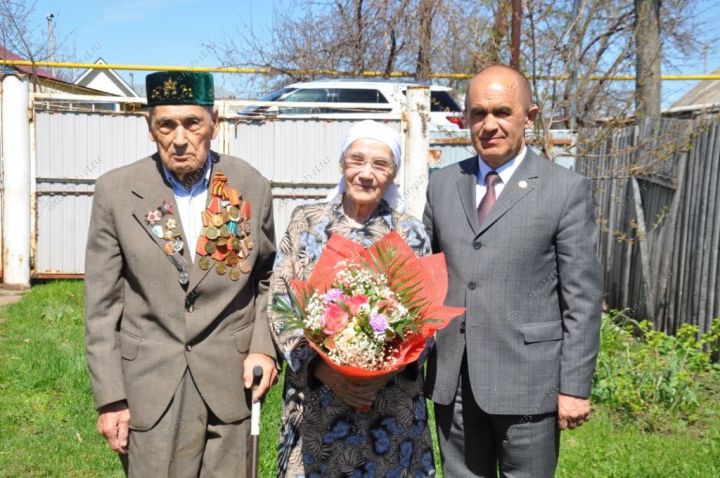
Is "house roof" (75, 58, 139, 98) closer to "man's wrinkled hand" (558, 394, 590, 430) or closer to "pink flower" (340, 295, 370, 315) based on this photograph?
"pink flower" (340, 295, 370, 315)

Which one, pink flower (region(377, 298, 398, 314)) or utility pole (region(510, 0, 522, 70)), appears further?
utility pole (region(510, 0, 522, 70))

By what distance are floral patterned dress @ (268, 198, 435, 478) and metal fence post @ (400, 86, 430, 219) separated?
18.7 feet

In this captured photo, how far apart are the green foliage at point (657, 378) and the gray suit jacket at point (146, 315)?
3298 millimetres

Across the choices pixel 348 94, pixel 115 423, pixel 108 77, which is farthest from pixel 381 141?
pixel 108 77

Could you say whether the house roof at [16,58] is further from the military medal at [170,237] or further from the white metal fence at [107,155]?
the military medal at [170,237]

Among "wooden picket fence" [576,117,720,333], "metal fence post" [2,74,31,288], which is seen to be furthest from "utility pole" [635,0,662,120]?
"metal fence post" [2,74,31,288]

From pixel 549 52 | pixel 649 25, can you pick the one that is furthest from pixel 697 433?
pixel 649 25

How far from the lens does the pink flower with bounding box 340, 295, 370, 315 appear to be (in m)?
2.43

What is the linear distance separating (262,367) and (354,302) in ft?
1.83

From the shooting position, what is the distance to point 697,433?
4820 mm

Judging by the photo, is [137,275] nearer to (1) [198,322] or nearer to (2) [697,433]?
(1) [198,322]

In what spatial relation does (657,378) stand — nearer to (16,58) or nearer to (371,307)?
(371,307)

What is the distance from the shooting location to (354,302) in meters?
2.44

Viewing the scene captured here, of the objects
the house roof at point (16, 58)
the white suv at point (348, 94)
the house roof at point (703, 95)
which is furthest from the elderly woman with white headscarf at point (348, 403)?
the house roof at point (703, 95)
